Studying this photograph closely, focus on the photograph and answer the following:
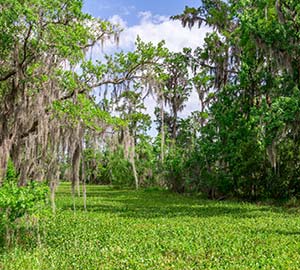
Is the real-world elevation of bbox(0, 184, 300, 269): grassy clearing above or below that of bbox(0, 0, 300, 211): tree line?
below

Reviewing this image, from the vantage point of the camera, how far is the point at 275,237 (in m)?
13.8

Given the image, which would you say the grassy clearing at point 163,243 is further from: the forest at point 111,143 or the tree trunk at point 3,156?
the tree trunk at point 3,156

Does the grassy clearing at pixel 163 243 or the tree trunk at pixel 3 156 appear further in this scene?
the tree trunk at pixel 3 156

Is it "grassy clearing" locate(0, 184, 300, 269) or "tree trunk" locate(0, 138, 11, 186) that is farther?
"tree trunk" locate(0, 138, 11, 186)

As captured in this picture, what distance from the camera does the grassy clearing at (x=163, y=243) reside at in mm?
10297

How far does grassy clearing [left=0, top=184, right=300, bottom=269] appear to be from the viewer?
10.3m

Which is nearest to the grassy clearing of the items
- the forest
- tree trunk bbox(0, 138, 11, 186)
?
the forest

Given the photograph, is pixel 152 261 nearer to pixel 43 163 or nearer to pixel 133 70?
pixel 43 163

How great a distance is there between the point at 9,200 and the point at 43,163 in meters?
4.47

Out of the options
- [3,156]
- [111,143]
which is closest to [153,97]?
[111,143]

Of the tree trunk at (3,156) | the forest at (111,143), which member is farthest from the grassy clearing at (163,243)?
the tree trunk at (3,156)

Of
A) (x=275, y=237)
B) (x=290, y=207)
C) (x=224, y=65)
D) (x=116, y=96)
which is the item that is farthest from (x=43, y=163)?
(x=224, y=65)

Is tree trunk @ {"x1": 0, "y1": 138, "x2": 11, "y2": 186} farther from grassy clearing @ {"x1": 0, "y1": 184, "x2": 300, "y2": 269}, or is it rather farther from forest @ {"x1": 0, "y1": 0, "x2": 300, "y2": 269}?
grassy clearing @ {"x1": 0, "y1": 184, "x2": 300, "y2": 269}

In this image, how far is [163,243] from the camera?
12.7 metres
